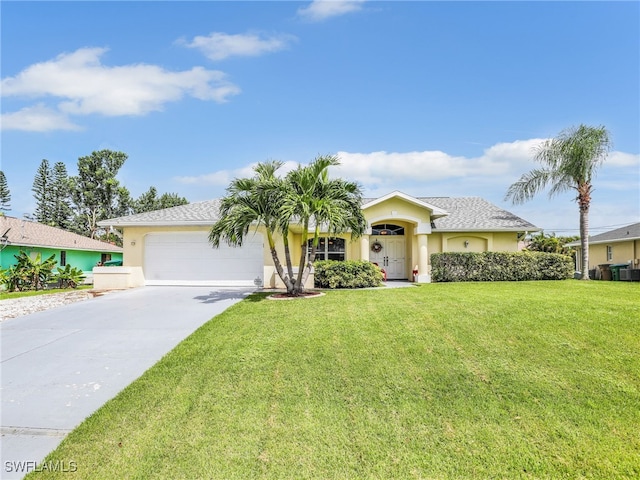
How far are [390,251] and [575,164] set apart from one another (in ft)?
34.1

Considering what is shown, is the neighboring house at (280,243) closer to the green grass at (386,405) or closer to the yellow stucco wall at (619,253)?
the yellow stucco wall at (619,253)

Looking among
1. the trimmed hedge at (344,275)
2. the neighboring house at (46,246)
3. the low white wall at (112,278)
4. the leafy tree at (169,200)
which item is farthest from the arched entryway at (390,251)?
the leafy tree at (169,200)

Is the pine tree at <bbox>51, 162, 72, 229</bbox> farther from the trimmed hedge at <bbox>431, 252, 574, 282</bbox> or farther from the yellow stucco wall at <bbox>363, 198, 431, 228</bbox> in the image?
the trimmed hedge at <bbox>431, 252, 574, 282</bbox>

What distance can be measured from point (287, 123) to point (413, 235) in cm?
845

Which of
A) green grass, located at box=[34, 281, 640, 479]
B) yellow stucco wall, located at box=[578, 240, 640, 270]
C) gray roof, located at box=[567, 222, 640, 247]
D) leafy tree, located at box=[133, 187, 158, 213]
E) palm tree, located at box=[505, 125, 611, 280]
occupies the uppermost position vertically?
leafy tree, located at box=[133, 187, 158, 213]

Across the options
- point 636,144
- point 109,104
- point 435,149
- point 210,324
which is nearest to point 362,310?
point 210,324

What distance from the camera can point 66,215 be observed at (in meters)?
43.0

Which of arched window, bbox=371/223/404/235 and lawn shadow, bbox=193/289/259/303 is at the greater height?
arched window, bbox=371/223/404/235

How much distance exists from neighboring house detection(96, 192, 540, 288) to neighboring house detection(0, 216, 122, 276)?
808cm

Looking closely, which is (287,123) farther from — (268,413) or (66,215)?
(66,215)

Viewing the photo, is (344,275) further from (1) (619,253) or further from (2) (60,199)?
(2) (60,199)

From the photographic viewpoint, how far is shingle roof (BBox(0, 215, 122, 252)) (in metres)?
20.7

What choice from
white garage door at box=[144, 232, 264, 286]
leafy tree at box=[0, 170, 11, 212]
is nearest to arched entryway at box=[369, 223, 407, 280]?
white garage door at box=[144, 232, 264, 286]

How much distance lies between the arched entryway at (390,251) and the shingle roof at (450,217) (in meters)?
1.94
